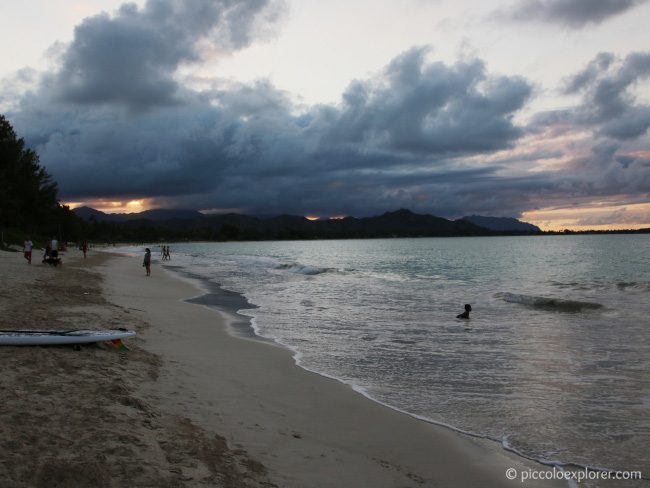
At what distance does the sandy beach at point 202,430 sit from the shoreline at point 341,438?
0.02 metres

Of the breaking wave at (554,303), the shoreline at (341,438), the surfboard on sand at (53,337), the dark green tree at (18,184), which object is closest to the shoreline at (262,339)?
the shoreline at (341,438)

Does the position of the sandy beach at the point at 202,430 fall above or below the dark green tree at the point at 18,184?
below

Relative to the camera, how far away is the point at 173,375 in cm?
771

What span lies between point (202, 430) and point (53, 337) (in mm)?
4072

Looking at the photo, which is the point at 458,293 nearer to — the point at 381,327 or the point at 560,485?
the point at 381,327

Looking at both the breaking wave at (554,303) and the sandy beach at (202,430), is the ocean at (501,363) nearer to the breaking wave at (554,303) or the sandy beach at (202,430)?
the breaking wave at (554,303)

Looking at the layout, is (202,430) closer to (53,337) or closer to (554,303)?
(53,337)

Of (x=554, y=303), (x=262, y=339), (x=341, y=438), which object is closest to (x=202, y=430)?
(x=341, y=438)

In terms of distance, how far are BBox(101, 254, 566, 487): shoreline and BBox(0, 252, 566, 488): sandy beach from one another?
2 cm

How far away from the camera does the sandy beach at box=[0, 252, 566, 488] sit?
4156 millimetres

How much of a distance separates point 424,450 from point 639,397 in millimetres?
4595

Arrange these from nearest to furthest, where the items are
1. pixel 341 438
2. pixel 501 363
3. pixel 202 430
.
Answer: pixel 202 430
pixel 341 438
pixel 501 363

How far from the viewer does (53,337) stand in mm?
7961

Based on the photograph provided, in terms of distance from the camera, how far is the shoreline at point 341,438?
16.2 ft
